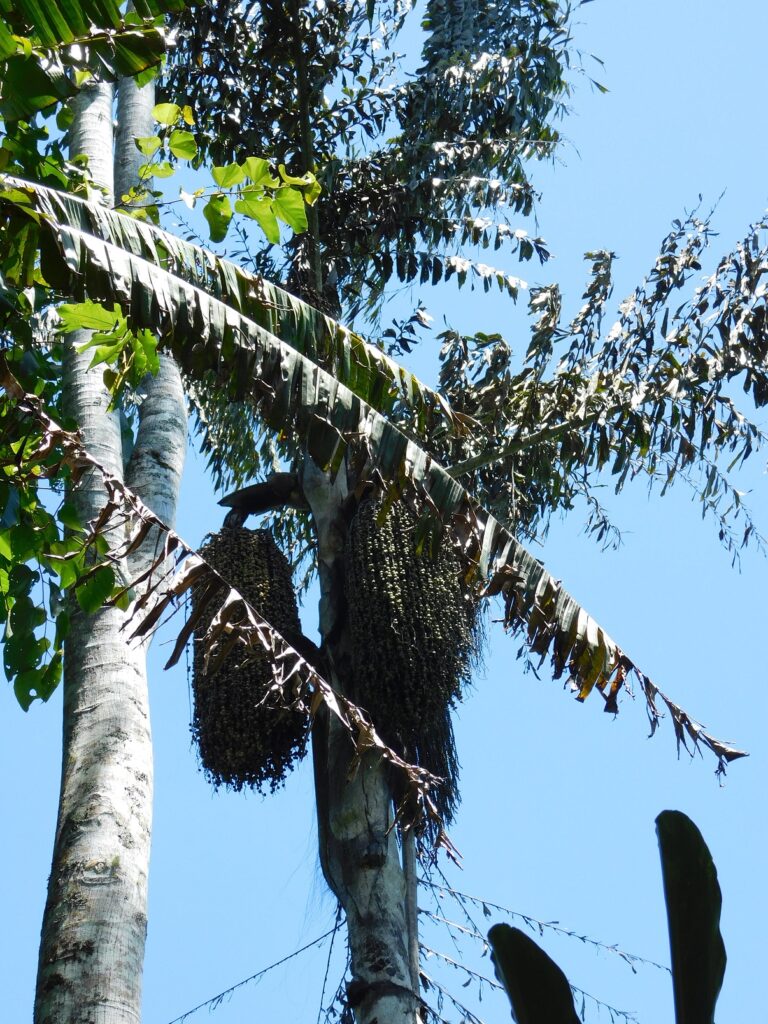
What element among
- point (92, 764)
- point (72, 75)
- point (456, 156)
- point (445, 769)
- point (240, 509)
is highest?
point (456, 156)

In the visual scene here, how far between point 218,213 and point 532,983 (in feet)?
9.34

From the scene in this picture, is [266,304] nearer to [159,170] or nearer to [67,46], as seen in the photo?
[159,170]

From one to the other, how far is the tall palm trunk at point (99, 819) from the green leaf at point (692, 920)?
1627 millimetres

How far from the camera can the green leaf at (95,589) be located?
323cm

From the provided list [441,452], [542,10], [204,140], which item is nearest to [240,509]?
[441,452]

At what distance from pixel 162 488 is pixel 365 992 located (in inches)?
70.4

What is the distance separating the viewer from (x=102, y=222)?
11.9ft

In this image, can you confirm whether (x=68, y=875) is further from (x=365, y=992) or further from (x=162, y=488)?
(x=365, y=992)

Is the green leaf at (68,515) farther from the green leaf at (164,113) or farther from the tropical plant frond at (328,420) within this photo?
the green leaf at (164,113)

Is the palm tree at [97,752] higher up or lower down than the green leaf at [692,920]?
higher up

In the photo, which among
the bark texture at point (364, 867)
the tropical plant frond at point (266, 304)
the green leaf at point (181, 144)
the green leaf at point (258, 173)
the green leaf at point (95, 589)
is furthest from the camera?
the bark texture at point (364, 867)

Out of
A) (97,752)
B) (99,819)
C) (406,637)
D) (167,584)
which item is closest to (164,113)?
(167,584)

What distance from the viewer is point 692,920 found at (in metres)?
1.34

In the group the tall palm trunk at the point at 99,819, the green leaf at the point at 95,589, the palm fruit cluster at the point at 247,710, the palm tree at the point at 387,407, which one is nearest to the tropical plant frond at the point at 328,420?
the palm tree at the point at 387,407
